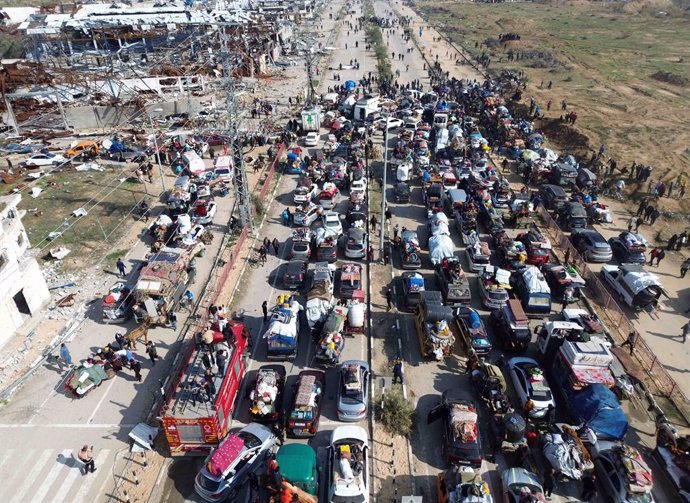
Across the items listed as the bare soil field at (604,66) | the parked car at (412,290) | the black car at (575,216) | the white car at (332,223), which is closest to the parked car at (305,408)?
the parked car at (412,290)

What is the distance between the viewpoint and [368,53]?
279ft

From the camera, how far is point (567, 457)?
1407 cm

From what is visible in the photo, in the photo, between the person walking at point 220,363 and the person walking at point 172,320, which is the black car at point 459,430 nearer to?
the person walking at point 220,363

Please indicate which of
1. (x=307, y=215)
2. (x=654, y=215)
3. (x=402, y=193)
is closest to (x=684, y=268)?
(x=654, y=215)

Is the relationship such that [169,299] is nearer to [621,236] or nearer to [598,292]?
[598,292]

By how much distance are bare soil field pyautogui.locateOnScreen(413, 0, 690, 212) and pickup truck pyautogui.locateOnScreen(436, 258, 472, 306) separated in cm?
1889

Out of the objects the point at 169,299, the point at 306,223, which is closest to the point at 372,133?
the point at 306,223

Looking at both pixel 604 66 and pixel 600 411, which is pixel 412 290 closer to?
pixel 600 411

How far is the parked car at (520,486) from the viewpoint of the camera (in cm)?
1299

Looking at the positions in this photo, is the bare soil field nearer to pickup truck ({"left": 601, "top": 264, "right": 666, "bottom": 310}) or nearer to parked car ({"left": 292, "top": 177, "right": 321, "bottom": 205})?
pickup truck ({"left": 601, "top": 264, "right": 666, "bottom": 310})

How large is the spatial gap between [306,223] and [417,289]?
975 cm

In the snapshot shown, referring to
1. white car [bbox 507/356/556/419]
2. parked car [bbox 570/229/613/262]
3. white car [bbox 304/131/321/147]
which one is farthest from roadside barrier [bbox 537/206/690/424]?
white car [bbox 304/131/321/147]

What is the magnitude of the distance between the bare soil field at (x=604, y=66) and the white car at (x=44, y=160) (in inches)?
1708

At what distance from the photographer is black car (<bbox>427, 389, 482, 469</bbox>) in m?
14.6
